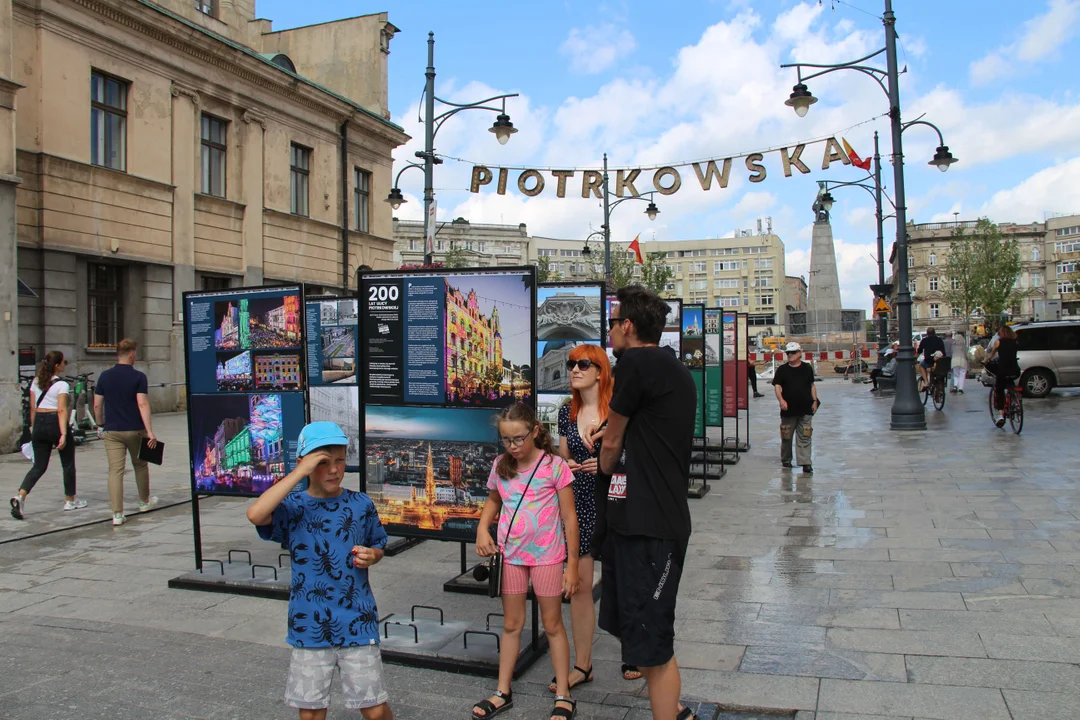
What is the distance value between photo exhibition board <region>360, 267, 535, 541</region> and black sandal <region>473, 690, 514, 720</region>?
4.51 ft

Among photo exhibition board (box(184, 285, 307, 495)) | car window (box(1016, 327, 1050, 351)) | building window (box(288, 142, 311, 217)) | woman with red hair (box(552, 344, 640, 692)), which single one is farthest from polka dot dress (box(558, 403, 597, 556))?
building window (box(288, 142, 311, 217))

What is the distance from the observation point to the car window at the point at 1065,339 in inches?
875

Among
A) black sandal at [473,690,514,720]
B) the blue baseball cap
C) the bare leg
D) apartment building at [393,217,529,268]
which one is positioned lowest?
black sandal at [473,690,514,720]

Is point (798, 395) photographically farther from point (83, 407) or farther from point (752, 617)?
point (83, 407)

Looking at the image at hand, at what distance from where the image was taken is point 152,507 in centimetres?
977

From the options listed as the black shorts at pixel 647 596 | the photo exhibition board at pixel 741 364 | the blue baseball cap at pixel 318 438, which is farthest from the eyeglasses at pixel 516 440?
the photo exhibition board at pixel 741 364

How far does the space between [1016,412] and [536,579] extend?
1363 cm

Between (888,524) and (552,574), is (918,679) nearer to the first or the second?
(552,574)

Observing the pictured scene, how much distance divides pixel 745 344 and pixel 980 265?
55495 millimetres

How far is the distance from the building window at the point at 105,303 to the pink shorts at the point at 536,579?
59.1 ft

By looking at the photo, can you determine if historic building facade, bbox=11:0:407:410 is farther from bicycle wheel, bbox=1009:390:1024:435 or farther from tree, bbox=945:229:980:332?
tree, bbox=945:229:980:332

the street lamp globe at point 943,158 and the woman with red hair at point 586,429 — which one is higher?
the street lamp globe at point 943,158

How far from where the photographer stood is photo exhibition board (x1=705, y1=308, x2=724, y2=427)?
1234 centimetres

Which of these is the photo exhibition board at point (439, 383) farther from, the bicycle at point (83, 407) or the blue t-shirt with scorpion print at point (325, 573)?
the bicycle at point (83, 407)
